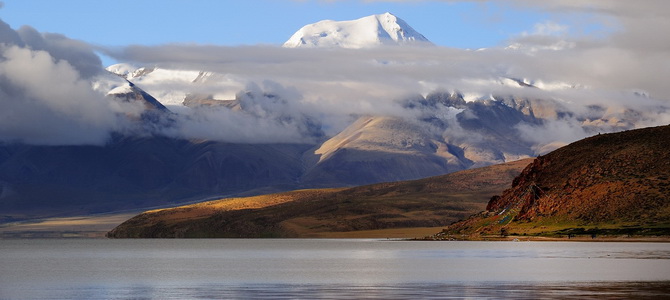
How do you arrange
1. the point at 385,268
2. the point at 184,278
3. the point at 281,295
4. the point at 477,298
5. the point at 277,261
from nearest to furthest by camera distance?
the point at 477,298
the point at 281,295
the point at 184,278
the point at 385,268
the point at 277,261

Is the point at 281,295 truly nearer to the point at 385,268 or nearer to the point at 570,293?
the point at 570,293

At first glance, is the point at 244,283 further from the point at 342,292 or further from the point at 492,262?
the point at 492,262

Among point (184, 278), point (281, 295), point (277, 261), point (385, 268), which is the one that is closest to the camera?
point (281, 295)

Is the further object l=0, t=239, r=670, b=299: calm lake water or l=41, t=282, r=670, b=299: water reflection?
l=0, t=239, r=670, b=299: calm lake water

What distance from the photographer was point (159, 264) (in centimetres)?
15475

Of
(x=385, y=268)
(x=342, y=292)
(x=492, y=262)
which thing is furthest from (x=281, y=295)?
(x=492, y=262)

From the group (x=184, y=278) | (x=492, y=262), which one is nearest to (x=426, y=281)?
(x=184, y=278)

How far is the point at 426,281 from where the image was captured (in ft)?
350

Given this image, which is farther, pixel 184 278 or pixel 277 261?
pixel 277 261

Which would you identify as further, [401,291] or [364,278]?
[364,278]

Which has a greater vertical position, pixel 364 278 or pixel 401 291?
pixel 401 291

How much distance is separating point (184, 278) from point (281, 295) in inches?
1129

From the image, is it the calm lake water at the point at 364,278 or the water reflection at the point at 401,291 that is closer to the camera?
the water reflection at the point at 401,291

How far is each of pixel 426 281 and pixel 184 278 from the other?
2727 cm
